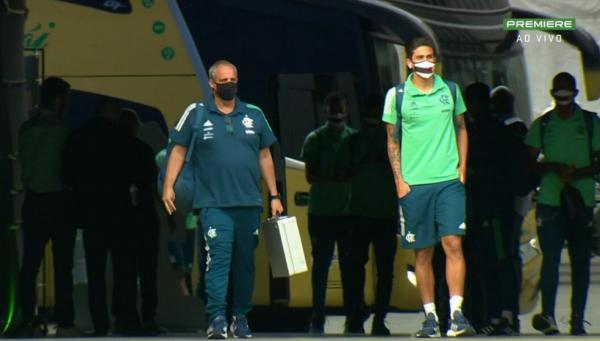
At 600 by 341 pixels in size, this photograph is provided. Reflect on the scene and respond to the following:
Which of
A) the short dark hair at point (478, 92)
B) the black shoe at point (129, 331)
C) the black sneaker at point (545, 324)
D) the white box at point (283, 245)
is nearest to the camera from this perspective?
the white box at point (283, 245)

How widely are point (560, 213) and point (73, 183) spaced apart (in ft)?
10.2

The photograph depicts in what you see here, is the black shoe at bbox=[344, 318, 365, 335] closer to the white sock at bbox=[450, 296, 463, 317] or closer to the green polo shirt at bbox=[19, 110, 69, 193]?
the white sock at bbox=[450, 296, 463, 317]

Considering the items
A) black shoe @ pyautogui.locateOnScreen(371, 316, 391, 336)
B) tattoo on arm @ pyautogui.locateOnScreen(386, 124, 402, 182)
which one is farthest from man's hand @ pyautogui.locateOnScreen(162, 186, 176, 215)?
black shoe @ pyautogui.locateOnScreen(371, 316, 391, 336)

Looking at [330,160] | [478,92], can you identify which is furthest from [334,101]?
[478,92]

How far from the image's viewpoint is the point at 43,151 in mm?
14695

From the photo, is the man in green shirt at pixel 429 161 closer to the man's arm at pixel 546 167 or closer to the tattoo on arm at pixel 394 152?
the tattoo on arm at pixel 394 152

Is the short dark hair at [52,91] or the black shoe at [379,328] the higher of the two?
the short dark hair at [52,91]

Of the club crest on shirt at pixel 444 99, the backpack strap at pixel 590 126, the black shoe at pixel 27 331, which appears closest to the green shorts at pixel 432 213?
the club crest on shirt at pixel 444 99

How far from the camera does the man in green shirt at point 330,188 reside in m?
14.7

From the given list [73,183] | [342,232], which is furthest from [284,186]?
[73,183]

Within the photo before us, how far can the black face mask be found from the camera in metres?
13.1

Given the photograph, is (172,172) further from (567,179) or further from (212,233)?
(567,179)

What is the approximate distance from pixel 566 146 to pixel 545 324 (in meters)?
1.15

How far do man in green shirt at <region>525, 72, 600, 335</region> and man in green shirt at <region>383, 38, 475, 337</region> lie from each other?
1.42 metres
